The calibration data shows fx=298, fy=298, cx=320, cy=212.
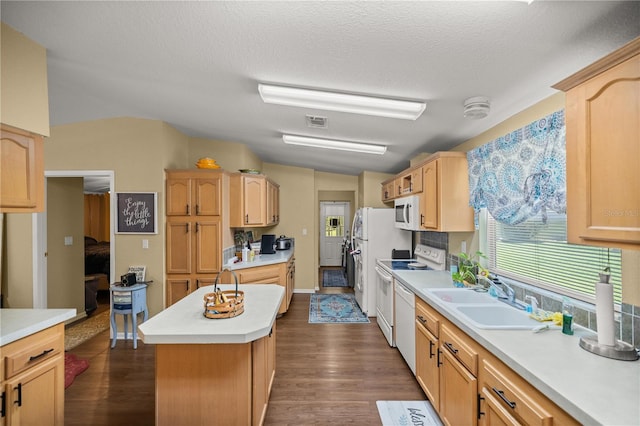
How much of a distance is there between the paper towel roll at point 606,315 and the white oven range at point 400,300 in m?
1.41

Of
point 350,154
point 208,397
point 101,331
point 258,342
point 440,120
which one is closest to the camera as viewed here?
point 208,397

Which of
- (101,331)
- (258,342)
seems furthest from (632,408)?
(101,331)

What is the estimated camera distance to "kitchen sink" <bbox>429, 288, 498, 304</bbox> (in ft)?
7.78

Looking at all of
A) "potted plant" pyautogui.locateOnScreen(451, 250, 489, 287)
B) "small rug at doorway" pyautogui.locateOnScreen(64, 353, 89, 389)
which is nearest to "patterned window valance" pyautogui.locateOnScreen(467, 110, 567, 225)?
"potted plant" pyautogui.locateOnScreen(451, 250, 489, 287)

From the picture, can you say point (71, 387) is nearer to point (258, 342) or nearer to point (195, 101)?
point (258, 342)

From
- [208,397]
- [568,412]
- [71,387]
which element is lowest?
[71,387]

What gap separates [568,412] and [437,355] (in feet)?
3.81

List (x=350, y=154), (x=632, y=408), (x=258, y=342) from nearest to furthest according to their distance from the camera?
(x=632, y=408)
(x=258, y=342)
(x=350, y=154)

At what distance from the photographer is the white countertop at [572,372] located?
97 cm

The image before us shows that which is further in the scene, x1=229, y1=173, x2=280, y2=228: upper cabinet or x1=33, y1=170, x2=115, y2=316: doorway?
x1=229, y1=173, x2=280, y2=228: upper cabinet

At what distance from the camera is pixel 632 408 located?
0.96 m

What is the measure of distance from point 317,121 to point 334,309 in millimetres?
3120

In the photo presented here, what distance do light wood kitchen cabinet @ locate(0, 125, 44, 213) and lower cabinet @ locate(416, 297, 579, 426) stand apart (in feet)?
9.30

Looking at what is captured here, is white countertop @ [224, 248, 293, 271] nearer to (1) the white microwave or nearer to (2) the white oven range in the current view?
(2) the white oven range
